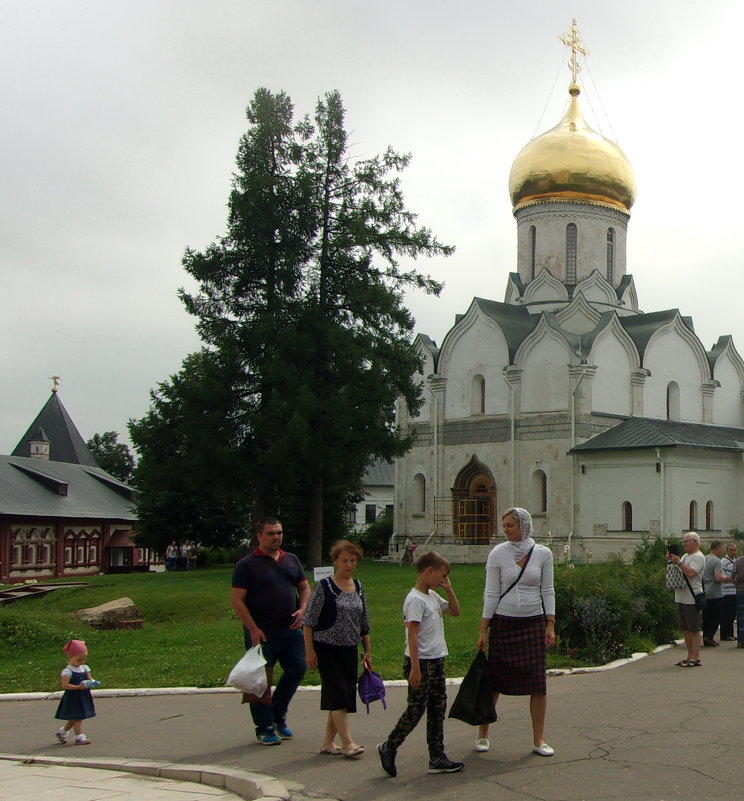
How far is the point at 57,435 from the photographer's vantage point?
199ft

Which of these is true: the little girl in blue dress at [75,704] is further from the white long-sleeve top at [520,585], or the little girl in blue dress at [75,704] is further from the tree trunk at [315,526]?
the tree trunk at [315,526]

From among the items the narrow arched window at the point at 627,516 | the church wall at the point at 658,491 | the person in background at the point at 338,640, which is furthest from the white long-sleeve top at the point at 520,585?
the narrow arched window at the point at 627,516

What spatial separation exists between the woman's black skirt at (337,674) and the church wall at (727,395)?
33.6 meters

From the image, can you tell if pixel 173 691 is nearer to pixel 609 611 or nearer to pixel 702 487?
pixel 609 611

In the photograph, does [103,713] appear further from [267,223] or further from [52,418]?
[52,418]

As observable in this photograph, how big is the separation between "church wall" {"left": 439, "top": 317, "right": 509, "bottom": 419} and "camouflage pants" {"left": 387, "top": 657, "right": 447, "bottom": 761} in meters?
29.7

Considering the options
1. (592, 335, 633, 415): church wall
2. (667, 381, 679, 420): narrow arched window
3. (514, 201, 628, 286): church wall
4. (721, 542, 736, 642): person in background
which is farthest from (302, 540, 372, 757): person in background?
(514, 201, 628, 286): church wall

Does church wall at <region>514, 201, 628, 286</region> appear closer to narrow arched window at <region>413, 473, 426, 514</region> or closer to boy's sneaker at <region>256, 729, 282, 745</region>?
narrow arched window at <region>413, 473, 426, 514</region>

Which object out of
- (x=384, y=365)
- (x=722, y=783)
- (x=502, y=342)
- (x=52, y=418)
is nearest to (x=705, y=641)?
(x=722, y=783)

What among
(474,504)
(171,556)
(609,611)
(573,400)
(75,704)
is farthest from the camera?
(171,556)

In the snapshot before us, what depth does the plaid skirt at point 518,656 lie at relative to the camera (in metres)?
7.87

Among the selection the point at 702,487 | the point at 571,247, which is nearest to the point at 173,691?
the point at 702,487

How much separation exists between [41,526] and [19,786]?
32.9m

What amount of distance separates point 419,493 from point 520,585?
31866mm
